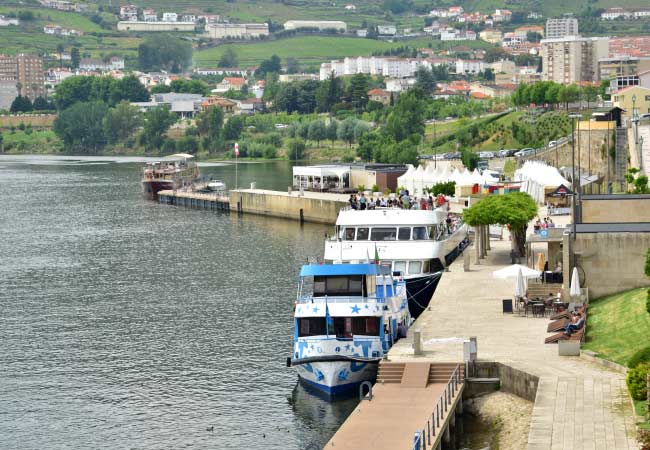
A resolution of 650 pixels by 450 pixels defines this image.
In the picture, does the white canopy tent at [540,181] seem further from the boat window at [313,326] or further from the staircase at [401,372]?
the staircase at [401,372]

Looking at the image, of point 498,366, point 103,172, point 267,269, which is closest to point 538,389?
point 498,366

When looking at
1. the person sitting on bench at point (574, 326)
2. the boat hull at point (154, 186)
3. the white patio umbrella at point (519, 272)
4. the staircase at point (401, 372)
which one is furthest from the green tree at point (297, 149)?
the staircase at point (401, 372)

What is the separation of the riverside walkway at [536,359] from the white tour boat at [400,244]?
848 millimetres

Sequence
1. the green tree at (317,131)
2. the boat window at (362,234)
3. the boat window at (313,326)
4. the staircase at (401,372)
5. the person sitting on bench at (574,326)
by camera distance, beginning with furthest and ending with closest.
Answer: the green tree at (317,131)
the boat window at (362,234)
the boat window at (313,326)
the person sitting on bench at (574,326)
the staircase at (401,372)

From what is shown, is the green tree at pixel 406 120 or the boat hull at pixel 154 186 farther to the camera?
the green tree at pixel 406 120

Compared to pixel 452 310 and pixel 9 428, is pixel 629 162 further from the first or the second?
pixel 9 428

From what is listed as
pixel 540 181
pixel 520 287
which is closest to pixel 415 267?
pixel 520 287

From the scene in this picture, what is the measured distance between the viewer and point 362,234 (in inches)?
1906

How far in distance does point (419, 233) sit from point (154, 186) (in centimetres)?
7756

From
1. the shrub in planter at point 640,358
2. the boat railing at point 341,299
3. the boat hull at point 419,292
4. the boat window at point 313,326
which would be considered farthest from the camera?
the boat hull at point 419,292

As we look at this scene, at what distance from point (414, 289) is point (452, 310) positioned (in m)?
4.64

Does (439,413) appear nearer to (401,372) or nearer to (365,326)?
(401,372)

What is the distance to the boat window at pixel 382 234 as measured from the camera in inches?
1906

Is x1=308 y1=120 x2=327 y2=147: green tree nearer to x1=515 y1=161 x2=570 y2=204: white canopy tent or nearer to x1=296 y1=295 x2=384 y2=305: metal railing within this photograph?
x1=515 y1=161 x2=570 y2=204: white canopy tent
